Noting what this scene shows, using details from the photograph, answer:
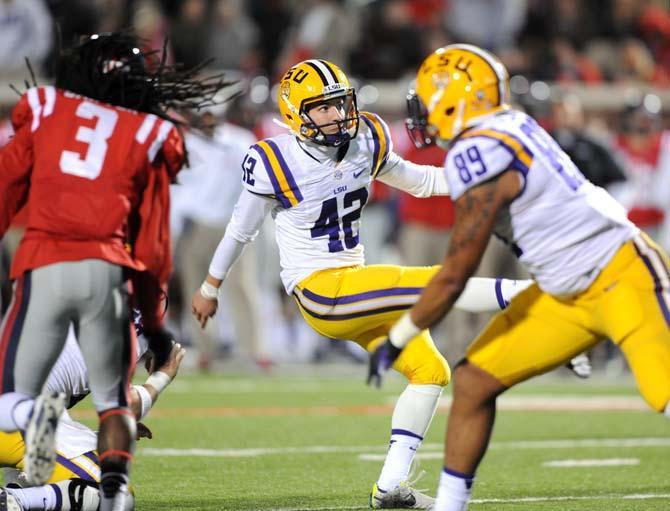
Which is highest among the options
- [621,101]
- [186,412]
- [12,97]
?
[621,101]

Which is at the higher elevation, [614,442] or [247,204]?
[247,204]

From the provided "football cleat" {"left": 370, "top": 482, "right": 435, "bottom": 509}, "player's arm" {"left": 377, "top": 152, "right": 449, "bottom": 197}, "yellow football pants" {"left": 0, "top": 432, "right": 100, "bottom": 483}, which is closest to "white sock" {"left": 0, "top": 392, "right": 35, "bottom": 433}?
"yellow football pants" {"left": 0, "top": 432, "right": 100, "bottom": 483}

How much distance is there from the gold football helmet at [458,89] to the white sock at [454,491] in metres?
1.09

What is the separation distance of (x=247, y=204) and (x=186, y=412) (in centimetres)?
320

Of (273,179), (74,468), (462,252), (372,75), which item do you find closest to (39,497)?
(74,468)

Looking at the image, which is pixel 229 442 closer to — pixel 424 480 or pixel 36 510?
pixel 424 480

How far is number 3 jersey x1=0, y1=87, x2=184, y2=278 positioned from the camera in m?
4.12

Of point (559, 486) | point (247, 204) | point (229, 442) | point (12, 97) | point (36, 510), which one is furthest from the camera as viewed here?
point (12, 97)

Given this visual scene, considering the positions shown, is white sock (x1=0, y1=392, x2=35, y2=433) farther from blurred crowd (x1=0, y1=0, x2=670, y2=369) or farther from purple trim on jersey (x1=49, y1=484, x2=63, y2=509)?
blurred crowd (x1=0, y1=0, x2=670, y2=369)

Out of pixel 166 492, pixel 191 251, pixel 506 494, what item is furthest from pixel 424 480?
pixel 191 251

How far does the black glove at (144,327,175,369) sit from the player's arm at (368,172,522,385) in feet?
2.94

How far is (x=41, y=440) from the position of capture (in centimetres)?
389

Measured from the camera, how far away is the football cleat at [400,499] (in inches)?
194

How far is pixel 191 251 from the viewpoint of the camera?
10.5 m
